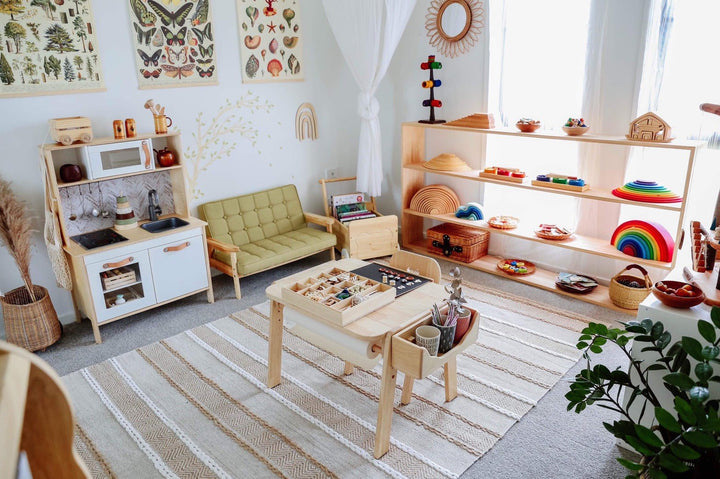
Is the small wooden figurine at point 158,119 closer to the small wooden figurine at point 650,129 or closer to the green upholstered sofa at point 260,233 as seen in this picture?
the green upholstered sofa at point 260,233

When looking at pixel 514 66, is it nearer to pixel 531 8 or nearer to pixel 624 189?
pixel 531 8

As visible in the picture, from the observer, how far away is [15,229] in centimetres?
332

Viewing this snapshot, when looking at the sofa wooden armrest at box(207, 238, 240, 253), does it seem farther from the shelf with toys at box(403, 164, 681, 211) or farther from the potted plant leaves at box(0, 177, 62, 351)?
the shelf with toys at box(403, 164, 681, 211)

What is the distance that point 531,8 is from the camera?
13.5 feet

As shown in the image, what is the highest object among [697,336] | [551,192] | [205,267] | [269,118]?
[269,118]

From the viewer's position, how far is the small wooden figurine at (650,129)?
3410mm

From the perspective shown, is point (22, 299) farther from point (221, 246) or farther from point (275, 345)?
point (275, 345)

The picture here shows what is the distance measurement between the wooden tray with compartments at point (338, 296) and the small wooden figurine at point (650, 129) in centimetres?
215

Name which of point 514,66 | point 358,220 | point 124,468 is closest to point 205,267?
point 358,220

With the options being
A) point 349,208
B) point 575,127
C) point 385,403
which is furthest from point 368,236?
point 385,403

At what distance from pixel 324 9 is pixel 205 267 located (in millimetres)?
2595

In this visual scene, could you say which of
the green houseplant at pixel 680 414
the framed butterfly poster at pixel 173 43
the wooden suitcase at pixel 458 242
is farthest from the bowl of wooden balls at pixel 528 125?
the framed butterfly poster at pixel 173 43

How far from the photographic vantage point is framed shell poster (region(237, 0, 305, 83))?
4.50 m

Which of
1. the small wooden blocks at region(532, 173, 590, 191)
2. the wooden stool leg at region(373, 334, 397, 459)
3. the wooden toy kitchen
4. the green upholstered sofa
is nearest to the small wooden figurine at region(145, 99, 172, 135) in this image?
the wooden toy kitchen
